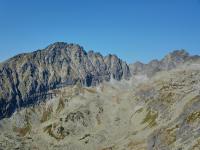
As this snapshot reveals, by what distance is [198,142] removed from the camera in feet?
646

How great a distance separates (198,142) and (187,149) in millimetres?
6277

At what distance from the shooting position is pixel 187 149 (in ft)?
645
